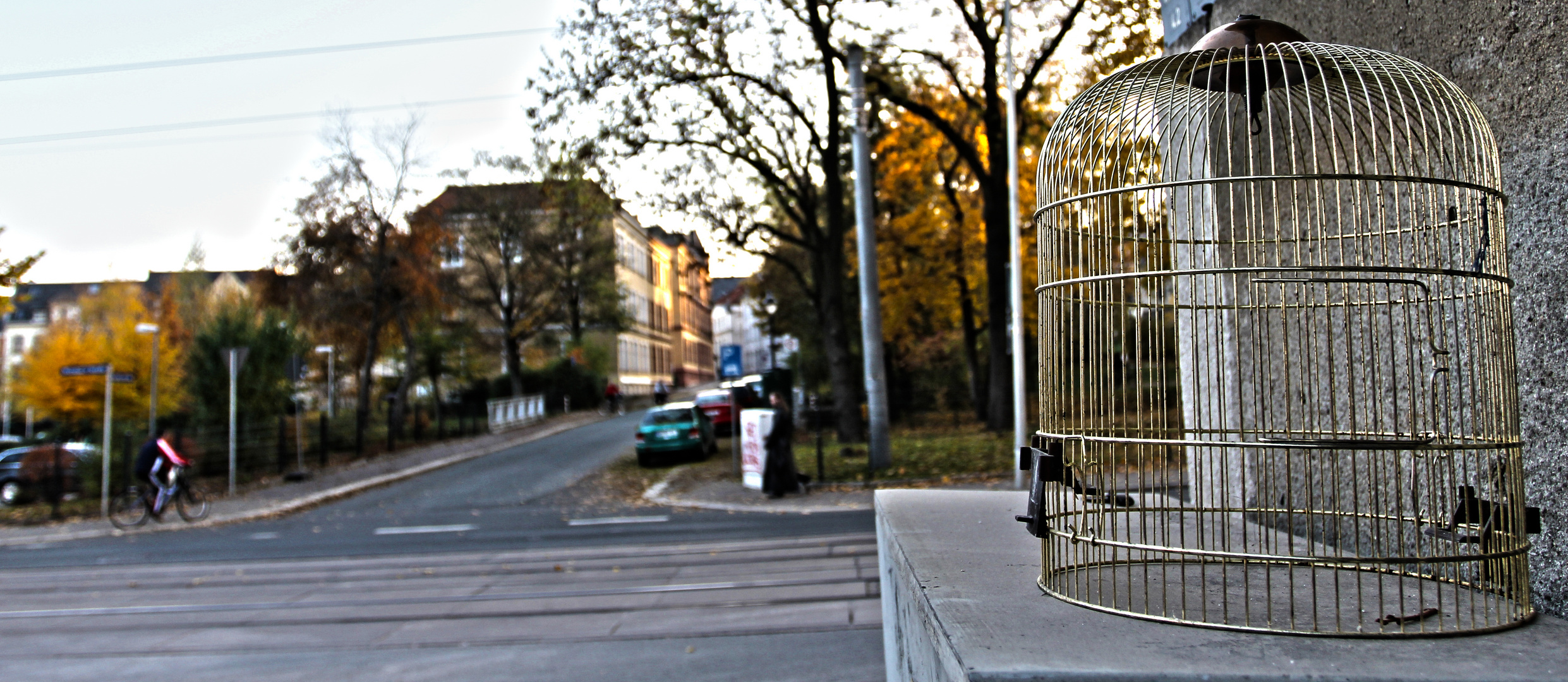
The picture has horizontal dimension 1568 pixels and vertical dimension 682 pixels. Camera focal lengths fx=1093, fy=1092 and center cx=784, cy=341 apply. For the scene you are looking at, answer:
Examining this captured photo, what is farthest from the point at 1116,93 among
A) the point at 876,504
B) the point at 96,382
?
the point at 96,382

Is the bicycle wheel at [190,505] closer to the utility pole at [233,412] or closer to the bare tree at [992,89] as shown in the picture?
the utility pole at [233,412]

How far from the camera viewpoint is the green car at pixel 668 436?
2462 centimetres

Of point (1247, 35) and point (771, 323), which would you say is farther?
point (771, 323)

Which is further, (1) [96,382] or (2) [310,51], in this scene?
(1) [96,382]

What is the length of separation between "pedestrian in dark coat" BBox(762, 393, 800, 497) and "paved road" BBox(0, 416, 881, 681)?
2.11 metres

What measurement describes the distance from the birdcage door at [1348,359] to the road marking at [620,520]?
447 inches

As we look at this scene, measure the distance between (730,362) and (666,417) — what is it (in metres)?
3.33

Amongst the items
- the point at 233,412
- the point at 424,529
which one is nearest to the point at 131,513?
the point at 233,412

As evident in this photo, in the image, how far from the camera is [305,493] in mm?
21578

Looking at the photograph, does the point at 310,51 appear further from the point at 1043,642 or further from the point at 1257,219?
the point at 1043,642

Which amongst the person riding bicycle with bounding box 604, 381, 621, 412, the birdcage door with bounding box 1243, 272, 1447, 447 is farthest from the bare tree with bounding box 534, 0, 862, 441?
the person riding bicycle with bounding box 604, 381, 621, 412

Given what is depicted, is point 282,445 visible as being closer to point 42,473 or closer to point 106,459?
point 42,473

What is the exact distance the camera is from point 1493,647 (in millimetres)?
1970

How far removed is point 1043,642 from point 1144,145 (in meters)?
1.59
